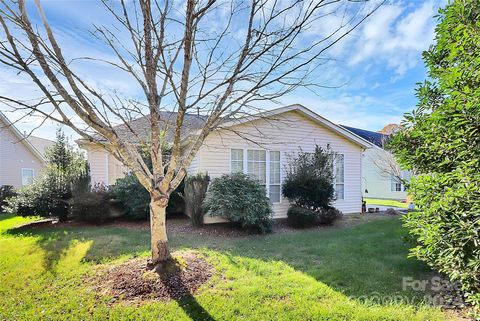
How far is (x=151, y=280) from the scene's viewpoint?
4.08 metres

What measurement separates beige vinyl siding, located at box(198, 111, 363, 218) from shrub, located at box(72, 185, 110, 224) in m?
3.67

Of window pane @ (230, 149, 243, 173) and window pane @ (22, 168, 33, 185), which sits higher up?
window pane @ (230, 149, 243, 173)

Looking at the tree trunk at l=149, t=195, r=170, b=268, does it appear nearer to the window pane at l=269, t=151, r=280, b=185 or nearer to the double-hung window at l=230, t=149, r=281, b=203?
the double-hung window at l=230, t=149, r=281, b=203

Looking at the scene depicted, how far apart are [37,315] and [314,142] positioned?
32.7 feet

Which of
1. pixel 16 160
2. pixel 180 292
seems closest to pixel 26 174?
pixel 16 160

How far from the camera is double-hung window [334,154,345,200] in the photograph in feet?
37.4

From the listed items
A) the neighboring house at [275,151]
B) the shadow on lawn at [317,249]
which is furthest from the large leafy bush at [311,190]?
the shadow on lawn at [317,249]

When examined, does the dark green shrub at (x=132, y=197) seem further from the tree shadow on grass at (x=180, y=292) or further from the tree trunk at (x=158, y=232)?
the tree shadow on grass at (x=180, y=292)

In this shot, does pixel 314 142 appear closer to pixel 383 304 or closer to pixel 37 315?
pixel 383 304

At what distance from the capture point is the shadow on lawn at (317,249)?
4254 millimetres

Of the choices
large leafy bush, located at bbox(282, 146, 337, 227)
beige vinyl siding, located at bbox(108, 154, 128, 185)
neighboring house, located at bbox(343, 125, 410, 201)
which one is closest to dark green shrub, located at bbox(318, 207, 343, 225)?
large leafy bush, located at bbox(282, 146, 337, 227)

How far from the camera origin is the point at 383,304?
3494 millimetres

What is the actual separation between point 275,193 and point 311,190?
1.57 meters

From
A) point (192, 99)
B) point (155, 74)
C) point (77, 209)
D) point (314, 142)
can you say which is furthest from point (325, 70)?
point (77, 209)
